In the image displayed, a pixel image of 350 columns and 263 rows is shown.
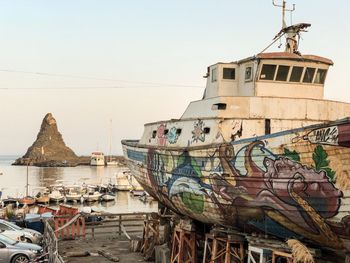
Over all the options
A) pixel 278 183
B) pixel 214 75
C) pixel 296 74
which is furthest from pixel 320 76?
pixel 278 183

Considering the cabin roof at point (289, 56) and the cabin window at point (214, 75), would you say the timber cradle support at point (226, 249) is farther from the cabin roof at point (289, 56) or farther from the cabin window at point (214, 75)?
the cabin roof at point (289, 56)

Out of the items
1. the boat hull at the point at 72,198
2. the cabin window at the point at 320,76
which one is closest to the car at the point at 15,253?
the cabin window at the point at 320,76

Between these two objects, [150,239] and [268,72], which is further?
[150,239]

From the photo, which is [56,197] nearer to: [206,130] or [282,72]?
[206,130]

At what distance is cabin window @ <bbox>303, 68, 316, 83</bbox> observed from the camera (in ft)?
54.2

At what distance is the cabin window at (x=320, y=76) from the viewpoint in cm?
1677

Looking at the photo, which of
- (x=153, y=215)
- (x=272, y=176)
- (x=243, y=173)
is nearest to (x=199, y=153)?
(x=243, y=173)

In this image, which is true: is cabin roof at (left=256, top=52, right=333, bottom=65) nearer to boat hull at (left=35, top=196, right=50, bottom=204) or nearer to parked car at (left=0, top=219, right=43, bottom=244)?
parked car at (left=0, top=219, right=43, bottom=244)

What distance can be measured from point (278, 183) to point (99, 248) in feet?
38.3

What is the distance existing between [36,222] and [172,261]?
11758 millimetres

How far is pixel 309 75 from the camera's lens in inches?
653

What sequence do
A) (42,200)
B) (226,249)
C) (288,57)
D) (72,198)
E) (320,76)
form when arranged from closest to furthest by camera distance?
(226,249)
(288,57)
(320,76)
(42,200)
(72,198)

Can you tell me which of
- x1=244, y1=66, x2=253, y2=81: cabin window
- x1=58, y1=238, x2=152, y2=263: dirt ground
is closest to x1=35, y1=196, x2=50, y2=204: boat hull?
x1=58, y1=238, x2=152, y2=263: dirt ground

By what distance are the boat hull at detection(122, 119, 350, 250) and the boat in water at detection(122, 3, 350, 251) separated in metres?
0.02
